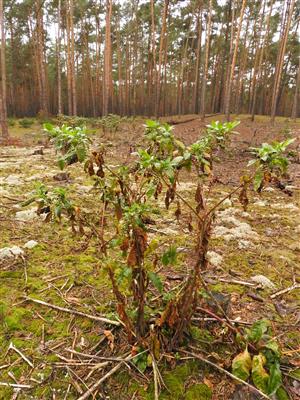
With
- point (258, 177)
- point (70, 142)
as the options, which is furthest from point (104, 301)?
point (258, 177)

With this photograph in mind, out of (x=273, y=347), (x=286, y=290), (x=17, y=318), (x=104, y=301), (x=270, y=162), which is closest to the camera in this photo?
(x=270, y=162)

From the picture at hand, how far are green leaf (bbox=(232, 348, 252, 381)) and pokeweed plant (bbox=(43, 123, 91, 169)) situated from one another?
133 cm

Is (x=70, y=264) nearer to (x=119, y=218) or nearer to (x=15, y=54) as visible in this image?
(x=119, y=218)

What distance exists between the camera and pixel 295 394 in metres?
1.62

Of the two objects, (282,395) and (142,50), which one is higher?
(142,50)

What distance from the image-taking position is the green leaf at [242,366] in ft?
5.01

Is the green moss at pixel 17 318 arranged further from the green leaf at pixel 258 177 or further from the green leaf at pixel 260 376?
the green leaf at pixel 258 177

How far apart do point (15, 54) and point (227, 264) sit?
103ft

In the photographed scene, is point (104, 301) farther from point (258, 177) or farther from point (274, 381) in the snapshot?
point (258, 177)

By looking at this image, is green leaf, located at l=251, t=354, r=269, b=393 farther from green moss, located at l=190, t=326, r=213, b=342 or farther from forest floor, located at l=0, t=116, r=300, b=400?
green moss, located at l=190, t=326, r=213, b=342

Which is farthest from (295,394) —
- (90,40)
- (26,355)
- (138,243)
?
(90,40)

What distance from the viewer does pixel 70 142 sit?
4.93ft

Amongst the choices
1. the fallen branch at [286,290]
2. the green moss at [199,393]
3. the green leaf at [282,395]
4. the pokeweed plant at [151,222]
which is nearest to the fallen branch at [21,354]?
the pokeweed plant at [151,222]

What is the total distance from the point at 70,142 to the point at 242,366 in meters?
1.48
